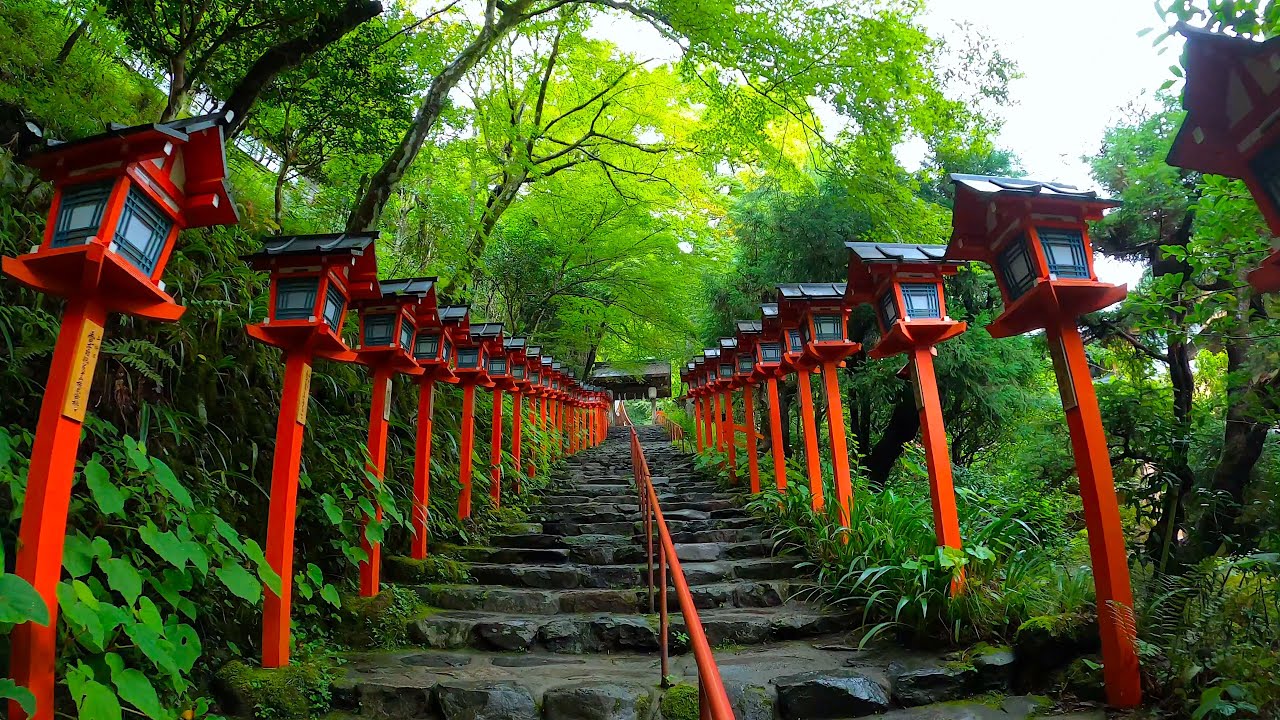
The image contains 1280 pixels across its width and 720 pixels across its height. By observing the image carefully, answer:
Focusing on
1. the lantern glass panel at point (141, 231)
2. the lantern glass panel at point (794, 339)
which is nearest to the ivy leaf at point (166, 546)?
the lantern glass panel at point (141, 231)

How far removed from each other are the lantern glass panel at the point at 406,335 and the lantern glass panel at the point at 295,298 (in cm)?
129

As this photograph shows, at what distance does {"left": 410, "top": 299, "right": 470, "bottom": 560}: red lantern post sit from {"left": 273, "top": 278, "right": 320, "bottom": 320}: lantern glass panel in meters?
1.64

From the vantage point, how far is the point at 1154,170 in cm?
462

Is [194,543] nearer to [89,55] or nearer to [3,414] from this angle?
[3,414]

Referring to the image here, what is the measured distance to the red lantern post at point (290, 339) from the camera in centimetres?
357

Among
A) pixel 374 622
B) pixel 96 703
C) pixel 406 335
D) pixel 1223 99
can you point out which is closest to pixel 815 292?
pixel 406 335

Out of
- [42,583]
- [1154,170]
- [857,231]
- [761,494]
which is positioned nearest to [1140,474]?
[1154,170]

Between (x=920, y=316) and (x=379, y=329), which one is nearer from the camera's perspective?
(x=920, y=316)

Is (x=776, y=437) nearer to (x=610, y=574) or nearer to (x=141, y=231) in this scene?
(x=610, y=574)

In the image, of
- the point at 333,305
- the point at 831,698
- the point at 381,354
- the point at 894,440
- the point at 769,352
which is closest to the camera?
the point at 831,698

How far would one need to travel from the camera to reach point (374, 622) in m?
4.55

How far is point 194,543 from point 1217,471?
6.07 meters

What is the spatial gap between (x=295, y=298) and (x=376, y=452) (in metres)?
1.48

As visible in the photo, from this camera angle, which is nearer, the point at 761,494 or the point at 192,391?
the point at 192,391
